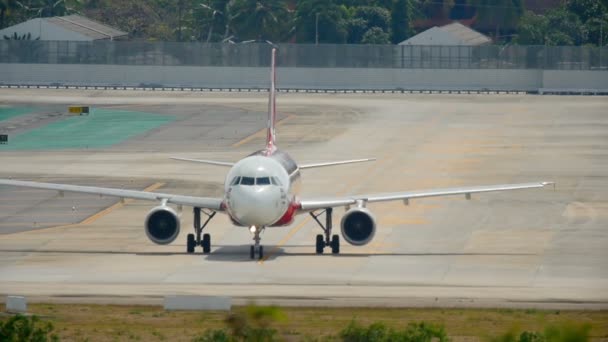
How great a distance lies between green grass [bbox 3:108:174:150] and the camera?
97287 millimetres

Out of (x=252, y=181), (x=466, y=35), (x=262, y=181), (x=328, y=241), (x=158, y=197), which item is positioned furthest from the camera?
(x=466, y=35)

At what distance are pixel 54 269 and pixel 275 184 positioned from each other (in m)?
7.80

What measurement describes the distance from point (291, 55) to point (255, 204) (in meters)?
116

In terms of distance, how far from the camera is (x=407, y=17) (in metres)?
198

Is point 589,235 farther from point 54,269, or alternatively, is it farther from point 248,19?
point 248,19

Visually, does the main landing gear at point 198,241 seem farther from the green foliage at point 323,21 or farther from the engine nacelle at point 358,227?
the green foliage at point 323,21

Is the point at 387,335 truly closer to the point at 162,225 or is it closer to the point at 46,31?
the point at 162,225

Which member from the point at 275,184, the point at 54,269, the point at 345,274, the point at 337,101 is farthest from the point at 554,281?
the point at 337,101

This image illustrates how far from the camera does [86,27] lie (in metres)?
179

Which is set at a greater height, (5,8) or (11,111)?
(5,8)

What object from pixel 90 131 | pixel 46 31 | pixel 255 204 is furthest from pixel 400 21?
pixel 255 204

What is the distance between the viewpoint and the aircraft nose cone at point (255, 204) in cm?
4588

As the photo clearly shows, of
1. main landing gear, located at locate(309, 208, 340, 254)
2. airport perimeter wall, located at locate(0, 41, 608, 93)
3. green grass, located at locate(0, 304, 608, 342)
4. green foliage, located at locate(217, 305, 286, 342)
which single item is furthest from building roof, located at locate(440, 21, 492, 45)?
green foliage, located at locate(217, 305, 286, 342)

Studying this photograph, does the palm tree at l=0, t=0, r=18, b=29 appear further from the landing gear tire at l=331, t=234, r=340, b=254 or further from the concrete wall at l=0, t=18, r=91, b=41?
the landing gear tire at l=331, t=234, r=340, b=254
